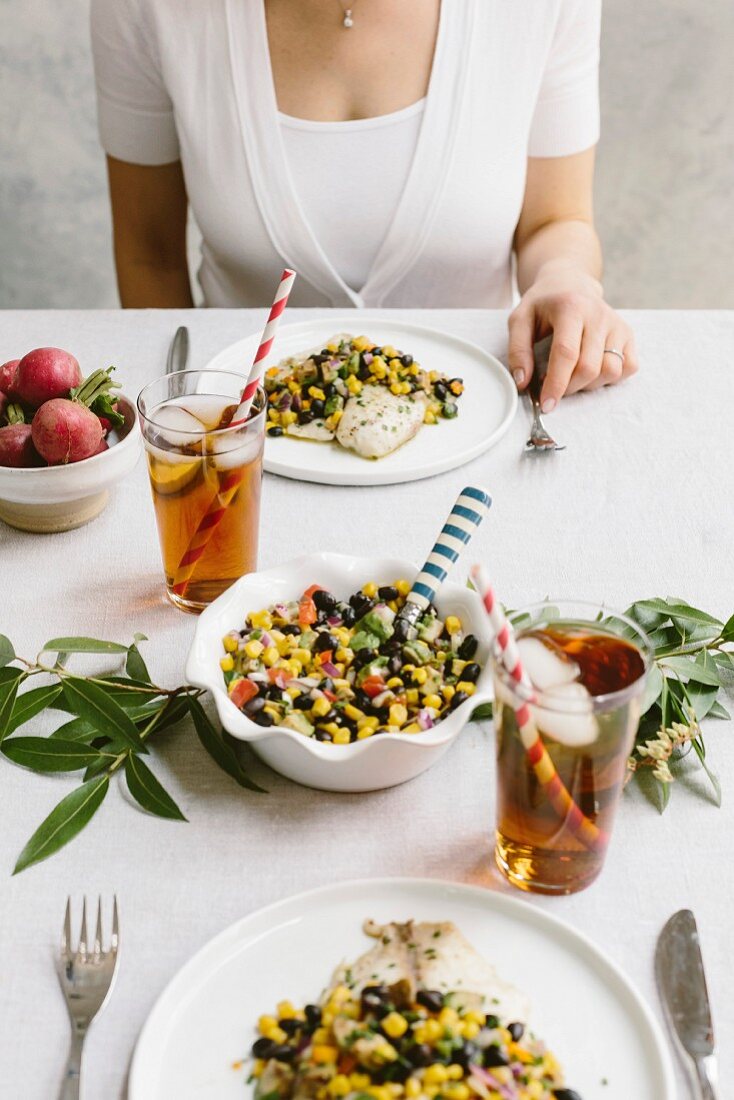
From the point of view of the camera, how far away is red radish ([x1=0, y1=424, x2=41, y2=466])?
1.23m

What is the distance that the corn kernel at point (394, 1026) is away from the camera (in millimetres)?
692

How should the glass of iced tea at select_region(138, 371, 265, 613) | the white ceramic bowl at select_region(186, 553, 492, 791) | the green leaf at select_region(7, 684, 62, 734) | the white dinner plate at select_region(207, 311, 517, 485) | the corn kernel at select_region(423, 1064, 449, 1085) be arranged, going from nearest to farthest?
the corn kernel at select_region(423, 1064, 449, 1085) → the white ceramic bowl at select_region(186, 553, 492, 791) → the green leaf at select_region(7, 684, 62, 734) → the glass of iced tea at select_region(138, 371, 265, 613) → the white dinner plate at select_region(207, 311, 517, 485)

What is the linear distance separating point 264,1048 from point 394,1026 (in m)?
0.10

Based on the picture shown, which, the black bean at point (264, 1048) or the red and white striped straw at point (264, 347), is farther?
the red and white striped straw at point (264, 347)

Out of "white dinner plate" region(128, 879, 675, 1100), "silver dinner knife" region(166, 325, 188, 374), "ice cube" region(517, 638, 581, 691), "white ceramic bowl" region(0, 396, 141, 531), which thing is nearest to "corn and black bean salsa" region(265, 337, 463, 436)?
"silver dinner knife" region(166, 325, 188, 374)

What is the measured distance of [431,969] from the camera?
0.77 meters

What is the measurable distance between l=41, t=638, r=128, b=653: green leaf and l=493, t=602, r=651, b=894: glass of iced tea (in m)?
0.43

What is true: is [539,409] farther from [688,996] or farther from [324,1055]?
[324,1055]

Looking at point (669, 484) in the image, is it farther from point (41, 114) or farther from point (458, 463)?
point (41, 114)

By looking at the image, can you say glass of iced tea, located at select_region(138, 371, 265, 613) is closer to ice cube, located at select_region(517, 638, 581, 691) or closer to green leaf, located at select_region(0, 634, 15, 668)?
green leaf, located at select_region(0, 634, 15, 668)

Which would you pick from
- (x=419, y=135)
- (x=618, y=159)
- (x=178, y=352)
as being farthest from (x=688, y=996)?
(x=618, y=159)

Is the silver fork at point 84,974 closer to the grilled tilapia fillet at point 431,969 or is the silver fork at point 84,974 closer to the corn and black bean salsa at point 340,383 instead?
the grilled tilapia fillet at point 431,969

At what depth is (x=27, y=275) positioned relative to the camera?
363 centimetres

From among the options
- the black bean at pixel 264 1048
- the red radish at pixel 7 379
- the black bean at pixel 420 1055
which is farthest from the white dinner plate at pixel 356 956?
the red radish at pixel 7 379
